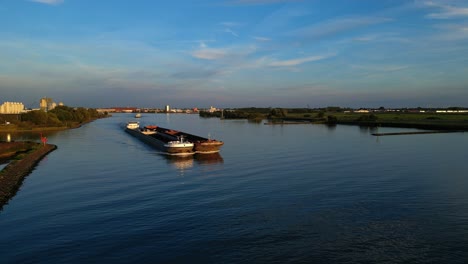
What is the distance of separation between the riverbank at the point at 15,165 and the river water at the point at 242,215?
0.75 m

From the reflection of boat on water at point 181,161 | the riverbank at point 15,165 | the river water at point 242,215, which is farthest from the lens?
the reflection of boat on water at point 181,161

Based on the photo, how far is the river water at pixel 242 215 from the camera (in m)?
12.0

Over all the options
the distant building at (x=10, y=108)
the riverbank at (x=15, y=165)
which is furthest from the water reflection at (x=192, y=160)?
the distant building at (x=10, y=108)

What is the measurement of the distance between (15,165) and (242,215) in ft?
73.3

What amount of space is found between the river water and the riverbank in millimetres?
752

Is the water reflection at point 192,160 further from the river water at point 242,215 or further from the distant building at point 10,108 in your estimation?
the distant building at point 10,108

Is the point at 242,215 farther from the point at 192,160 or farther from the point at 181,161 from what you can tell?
the point at 192,160

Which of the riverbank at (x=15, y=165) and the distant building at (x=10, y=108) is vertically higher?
the distant building at (x=10, y=108)

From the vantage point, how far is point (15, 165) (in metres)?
29.3

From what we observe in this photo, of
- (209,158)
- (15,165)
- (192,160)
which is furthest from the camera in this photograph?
(209,158)

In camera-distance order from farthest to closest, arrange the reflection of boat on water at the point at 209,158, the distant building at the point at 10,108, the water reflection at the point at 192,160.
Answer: the distant building at the point at 10,108
the reflection of boat on water at the point at 209,158
the water reflection at the point at 192,160

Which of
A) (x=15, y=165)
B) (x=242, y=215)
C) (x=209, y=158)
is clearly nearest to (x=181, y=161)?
(x=209, y=158)

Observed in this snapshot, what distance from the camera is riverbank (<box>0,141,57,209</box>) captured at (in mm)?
20984

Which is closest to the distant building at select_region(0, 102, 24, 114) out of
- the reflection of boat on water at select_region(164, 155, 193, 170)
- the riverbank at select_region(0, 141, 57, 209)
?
the riverbank at select_region(0, 141, 57, 209)
